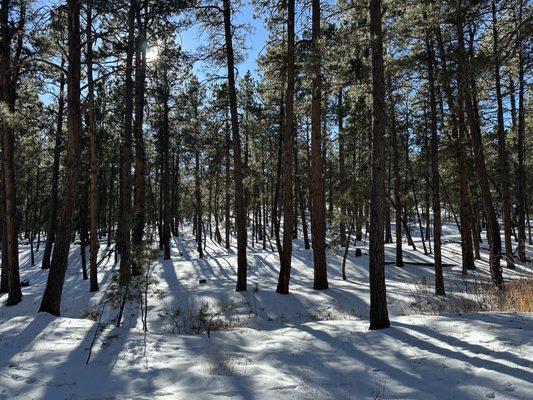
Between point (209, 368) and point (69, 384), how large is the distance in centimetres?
171

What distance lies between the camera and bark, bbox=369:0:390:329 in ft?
23.3

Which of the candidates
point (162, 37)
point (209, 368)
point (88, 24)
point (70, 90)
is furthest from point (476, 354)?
point (88, 24)

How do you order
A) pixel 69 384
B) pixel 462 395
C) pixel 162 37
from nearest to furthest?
pixel 462 395, pixel 69 384, pixel 162 37

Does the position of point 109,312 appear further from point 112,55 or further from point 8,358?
point 112,55

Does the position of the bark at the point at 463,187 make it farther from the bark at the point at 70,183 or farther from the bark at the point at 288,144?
the bark at the point at 70,183

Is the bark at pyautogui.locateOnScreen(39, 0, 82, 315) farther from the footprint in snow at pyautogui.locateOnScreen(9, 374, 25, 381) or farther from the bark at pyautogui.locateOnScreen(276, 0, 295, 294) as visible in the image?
the bark at pyautogui.locateOnScreen(276, 0, 295, 294)

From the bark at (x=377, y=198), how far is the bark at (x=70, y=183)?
6762 mm

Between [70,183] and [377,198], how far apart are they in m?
7.07

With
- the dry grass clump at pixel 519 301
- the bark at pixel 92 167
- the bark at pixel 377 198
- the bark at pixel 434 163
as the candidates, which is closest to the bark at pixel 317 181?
the bark at pixel 434 163

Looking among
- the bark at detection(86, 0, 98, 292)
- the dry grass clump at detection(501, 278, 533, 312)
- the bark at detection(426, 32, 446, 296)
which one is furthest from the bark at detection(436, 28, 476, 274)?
the bark at detection(86, 0, 98, 292)

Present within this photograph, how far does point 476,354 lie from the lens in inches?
210

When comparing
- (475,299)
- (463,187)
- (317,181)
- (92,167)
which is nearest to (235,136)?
(317,181)

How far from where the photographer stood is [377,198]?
7.09 m

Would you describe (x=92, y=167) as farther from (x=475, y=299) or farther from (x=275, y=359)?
(x=475, y=299)
